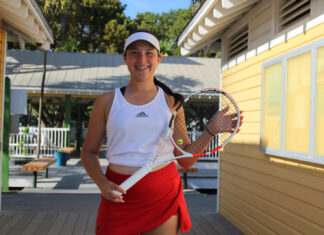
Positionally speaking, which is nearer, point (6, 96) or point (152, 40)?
point (152, 40)

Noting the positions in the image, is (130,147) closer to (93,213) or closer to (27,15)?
(27,15)

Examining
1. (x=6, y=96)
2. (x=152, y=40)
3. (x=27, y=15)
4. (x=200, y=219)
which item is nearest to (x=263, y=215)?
(x=200, y=219)

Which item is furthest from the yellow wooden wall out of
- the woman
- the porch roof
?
the porch roof

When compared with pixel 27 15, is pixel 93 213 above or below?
below

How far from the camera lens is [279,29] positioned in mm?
3848

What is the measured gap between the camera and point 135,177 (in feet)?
5.71

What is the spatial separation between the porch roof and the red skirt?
11.9 meters

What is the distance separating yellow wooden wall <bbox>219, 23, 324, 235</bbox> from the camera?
305cm

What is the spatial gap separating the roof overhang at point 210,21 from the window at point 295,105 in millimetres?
792

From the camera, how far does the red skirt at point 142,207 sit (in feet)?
5.93

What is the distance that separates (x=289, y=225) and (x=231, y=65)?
8.32ft

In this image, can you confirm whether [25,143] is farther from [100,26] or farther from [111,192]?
[100,26]

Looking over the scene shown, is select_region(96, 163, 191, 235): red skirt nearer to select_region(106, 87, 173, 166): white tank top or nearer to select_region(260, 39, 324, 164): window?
select_region(106, 87, 173, 166): white tank top

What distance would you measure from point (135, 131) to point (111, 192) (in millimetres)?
315
